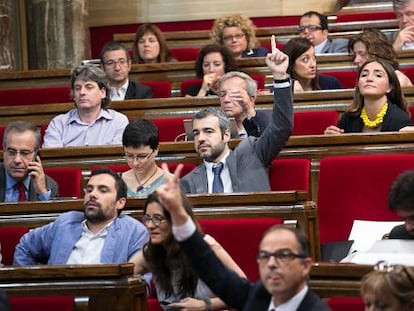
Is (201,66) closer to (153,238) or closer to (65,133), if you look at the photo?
(65,133)

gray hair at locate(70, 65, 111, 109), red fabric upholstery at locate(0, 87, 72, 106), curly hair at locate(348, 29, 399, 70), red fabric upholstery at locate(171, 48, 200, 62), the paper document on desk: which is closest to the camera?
the paper document on desk

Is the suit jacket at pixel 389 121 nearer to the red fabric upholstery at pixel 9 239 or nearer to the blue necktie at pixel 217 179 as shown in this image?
the blue necktie at pixel 217 179

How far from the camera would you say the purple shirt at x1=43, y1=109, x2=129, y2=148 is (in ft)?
13.9

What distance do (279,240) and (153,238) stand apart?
524 millimetres

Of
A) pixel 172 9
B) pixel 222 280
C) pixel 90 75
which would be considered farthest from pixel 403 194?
pixel 172 9

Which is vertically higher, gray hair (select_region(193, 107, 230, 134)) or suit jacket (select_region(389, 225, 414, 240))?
gray hair (select_region(193, 107, 230, 134))

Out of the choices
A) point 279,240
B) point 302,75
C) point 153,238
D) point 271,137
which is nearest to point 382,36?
point 302,75

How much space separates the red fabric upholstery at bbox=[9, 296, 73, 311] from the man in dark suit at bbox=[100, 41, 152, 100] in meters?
2.24

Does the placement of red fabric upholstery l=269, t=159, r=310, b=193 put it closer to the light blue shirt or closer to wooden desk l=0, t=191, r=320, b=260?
wooden desk l=0, t=191, r=320, b=260

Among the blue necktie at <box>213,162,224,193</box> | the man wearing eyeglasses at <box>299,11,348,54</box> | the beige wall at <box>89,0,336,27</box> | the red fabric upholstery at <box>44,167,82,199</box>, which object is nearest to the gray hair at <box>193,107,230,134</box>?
the blue necktie at <box>213,162,224,193</box>

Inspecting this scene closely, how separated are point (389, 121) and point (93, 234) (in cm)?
109

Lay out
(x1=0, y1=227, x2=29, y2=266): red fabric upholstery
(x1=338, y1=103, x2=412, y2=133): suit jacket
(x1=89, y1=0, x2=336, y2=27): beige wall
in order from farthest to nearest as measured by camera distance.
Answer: (x1=89, y1=0, x2=336, y2=27): beige wall
(x1=338, y1=103, x2=412, y2=133): suit jacket
(x1=0, y1=227, x2=29, y2=266): red fabric upholstery

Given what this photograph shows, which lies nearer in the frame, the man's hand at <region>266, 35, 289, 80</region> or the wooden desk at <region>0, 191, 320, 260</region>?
the wooden desk at <region>0, 191, 320, 260</region>

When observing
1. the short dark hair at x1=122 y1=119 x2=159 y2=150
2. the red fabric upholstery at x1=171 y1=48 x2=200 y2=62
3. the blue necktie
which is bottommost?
the blue necktie
